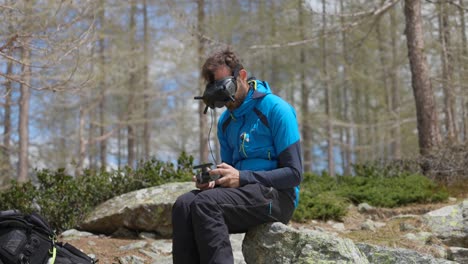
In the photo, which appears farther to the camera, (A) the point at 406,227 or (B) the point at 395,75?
(B) the point at 395,75

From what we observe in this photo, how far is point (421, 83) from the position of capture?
8898 millimetres

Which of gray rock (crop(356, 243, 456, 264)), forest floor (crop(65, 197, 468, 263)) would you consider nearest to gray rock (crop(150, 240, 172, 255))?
forest floor (crop(65, 197, 468, 263))

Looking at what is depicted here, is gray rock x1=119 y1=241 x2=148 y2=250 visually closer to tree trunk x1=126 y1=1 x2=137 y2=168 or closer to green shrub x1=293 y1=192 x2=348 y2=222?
green shrub x1=293 y1=192 x2=348 y2=222

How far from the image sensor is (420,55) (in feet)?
29.2

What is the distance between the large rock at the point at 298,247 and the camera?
2783 millimetres

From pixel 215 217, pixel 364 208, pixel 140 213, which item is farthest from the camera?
pixel 364 208

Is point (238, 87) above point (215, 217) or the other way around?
above

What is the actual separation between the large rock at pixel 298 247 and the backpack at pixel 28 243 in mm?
1190

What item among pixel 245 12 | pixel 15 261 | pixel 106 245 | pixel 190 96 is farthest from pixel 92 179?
pixel 245 12

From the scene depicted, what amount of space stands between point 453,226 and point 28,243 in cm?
354

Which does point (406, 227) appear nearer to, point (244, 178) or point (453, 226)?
point (453, 226)

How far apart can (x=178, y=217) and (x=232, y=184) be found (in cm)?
36

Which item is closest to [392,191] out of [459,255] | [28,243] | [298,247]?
[459,255]

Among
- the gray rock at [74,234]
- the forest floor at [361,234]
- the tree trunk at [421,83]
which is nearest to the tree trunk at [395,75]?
the tree trunk at [421,83]
